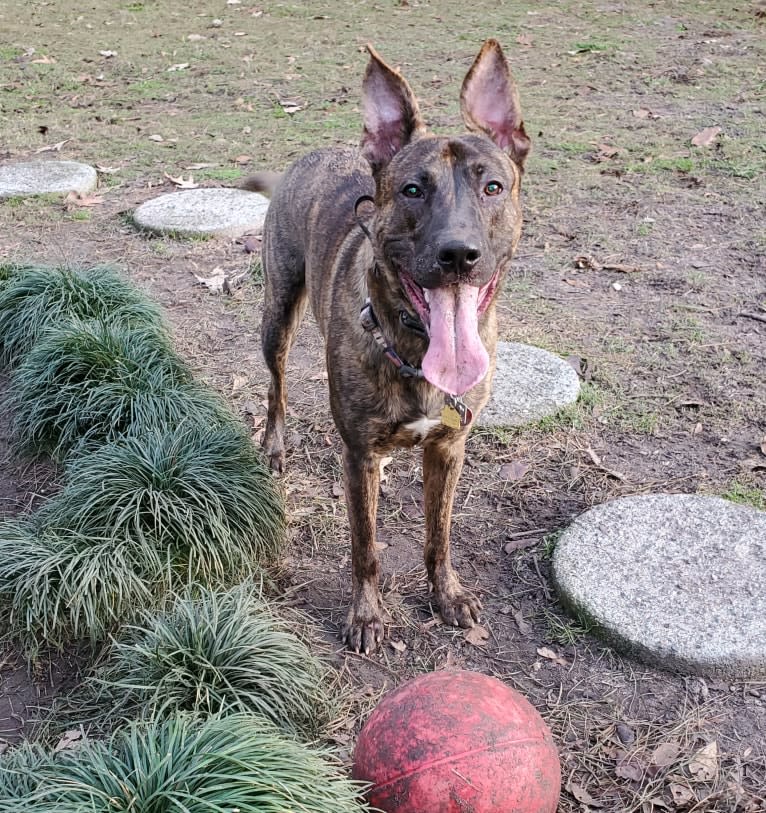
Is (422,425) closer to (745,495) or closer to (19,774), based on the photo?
(19,774)

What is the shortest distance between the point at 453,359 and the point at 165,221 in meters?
4.62

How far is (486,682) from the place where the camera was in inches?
105

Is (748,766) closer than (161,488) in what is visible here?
Yes

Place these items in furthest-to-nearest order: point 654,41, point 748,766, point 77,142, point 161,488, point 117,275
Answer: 1. point 654,41
2. point 77,142
3. point 117,275
4. point 161,488
5. point 748,766

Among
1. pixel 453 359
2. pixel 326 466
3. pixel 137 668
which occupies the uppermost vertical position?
pixel 453 359

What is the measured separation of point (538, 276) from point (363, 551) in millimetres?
3342

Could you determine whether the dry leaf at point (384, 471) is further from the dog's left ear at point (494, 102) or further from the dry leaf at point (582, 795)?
the dry leaf at point (582, 795)

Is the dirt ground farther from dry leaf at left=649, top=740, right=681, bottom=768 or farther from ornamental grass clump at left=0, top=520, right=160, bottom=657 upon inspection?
ornamental grass clump at left=0, top=520, right=160, bottom=657

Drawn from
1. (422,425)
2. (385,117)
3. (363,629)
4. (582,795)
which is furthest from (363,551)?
(385,117)

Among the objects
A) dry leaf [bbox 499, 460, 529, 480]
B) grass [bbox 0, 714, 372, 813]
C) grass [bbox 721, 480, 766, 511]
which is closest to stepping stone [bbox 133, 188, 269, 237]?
dry leaf [bbox 499, 460, 529, 480]

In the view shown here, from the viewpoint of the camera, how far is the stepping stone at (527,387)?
478 cm

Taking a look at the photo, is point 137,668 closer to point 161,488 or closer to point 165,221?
point 161,488

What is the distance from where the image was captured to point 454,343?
2971 millimetres

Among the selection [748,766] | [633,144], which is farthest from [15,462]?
[633,144]
